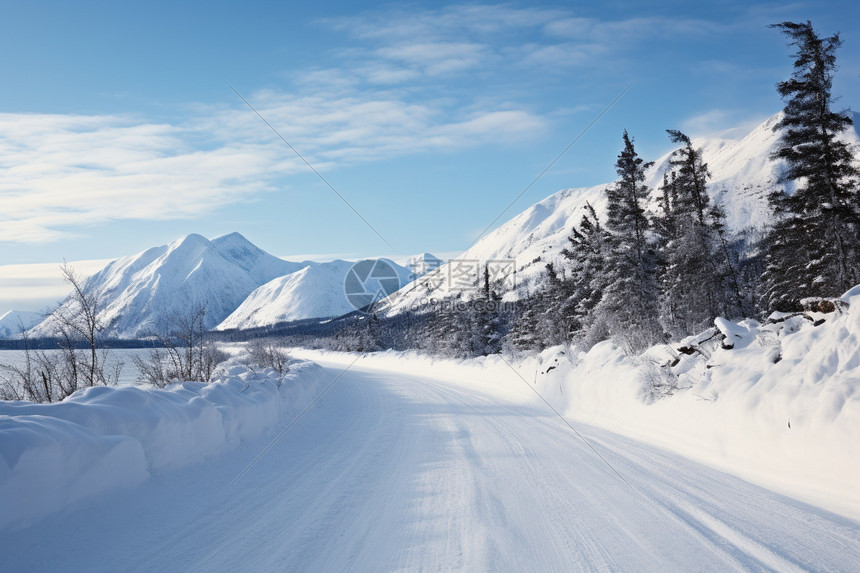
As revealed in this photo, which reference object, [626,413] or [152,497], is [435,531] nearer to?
[152,497]

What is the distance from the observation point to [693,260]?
2320cm

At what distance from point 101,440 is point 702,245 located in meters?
24.1

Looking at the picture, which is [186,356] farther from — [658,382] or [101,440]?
[658,382]

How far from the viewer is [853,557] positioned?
12.1 feet

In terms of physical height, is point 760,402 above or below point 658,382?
above

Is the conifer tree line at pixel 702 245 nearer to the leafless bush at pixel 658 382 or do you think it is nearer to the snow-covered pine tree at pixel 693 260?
the snow-covered pine tree at pixel 693 260

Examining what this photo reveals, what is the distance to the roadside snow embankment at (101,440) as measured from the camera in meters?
3.84

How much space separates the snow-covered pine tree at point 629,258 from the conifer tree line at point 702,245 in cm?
5

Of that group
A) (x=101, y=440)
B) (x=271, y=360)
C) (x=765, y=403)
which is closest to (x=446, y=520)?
(x=101, y=440)

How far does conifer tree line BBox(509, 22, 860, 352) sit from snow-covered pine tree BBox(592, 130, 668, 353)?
5 centimetres

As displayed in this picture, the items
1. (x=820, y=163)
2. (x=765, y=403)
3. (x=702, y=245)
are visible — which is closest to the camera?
(x=765, y=403)

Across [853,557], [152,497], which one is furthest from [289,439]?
[853,557]

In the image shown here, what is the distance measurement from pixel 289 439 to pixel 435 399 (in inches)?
290

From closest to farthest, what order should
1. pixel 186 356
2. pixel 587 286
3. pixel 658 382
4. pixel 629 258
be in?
pixel 658 382
pixel 186 356
pixel 629 258
pixel 587 286
